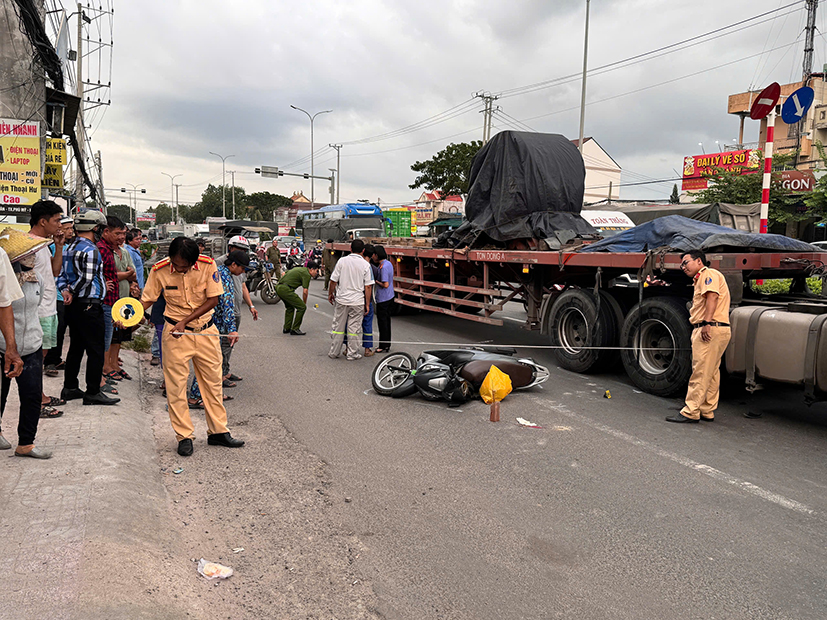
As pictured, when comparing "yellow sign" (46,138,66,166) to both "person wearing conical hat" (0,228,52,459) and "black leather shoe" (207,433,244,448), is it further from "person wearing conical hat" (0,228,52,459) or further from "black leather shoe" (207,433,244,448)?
"black leather shoe" (207,433,244,448)

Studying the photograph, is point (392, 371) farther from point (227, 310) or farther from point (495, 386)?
point (227, 310)

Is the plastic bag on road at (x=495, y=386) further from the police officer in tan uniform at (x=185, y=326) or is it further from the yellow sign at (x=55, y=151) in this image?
the yellow sign at (x=55, y=151)

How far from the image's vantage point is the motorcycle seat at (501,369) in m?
6.85

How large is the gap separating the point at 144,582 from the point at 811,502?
425 centimetres

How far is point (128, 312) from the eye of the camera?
224 inches

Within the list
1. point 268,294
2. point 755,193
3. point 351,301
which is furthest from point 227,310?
point 755,193

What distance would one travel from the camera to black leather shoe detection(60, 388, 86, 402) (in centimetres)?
596

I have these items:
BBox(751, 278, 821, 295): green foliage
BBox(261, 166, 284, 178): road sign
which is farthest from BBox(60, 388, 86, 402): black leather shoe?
BBox(261, 166, 284, 178): road sign

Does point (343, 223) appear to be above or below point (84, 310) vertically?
above

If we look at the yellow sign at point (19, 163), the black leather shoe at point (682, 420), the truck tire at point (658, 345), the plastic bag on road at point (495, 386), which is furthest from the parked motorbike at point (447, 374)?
the yellow sign at point (19, 163)

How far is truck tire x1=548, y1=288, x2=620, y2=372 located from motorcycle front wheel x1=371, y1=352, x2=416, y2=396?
91.3 inches

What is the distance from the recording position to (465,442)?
18.0 feet

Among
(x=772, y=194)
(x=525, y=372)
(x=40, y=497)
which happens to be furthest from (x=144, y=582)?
(x=772, y=194)

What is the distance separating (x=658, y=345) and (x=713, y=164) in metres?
31.3
